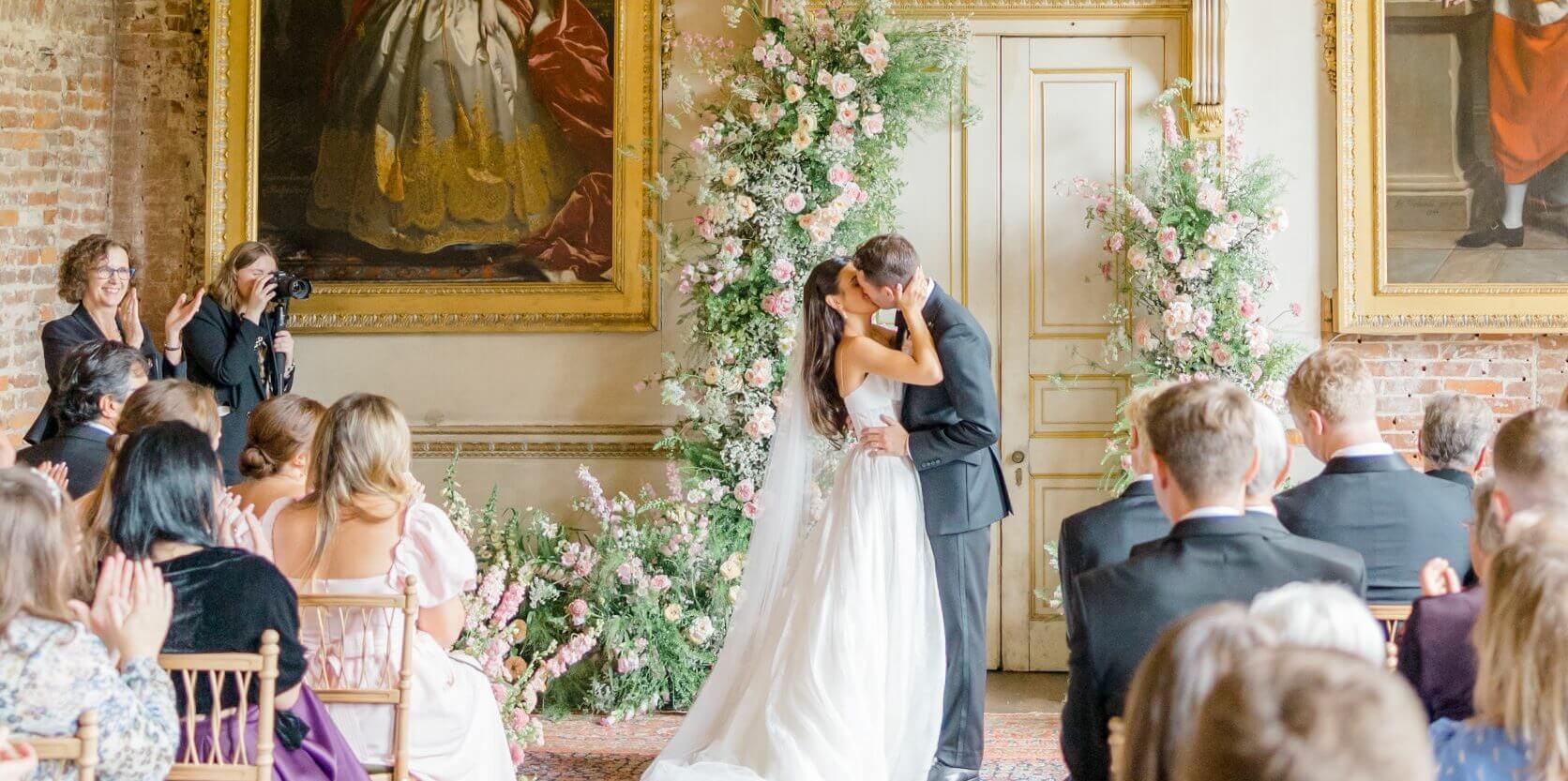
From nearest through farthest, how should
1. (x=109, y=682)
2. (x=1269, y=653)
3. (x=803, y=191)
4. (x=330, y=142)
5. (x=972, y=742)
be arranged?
(x=1269, y=653) → (x=109, y=682) → (x=972, y=742) → (x=803, y=191) → (x=330, y=142)

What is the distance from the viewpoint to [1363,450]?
349 cm

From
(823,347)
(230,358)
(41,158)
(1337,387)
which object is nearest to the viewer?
(1337,387)

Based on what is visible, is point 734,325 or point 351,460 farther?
point 734,325

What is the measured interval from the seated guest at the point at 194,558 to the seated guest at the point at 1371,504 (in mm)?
2271

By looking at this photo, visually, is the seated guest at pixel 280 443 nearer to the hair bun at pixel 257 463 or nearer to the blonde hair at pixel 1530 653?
the hair bun at pixel 257 463

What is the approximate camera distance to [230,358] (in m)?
6.30

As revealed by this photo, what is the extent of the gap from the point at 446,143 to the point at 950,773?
385 cm

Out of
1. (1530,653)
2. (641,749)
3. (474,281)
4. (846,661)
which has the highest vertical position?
(474,281)

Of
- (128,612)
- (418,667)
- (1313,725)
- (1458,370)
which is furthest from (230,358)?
(1313,725)

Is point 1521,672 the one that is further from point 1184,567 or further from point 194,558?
point 194,558

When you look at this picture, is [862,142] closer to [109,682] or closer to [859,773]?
[859,773]

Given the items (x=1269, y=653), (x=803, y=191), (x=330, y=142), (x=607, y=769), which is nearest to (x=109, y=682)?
(x=1269, y=653)

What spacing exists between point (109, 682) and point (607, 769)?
2896 mm

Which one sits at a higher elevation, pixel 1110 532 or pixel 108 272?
pixel 108 272
